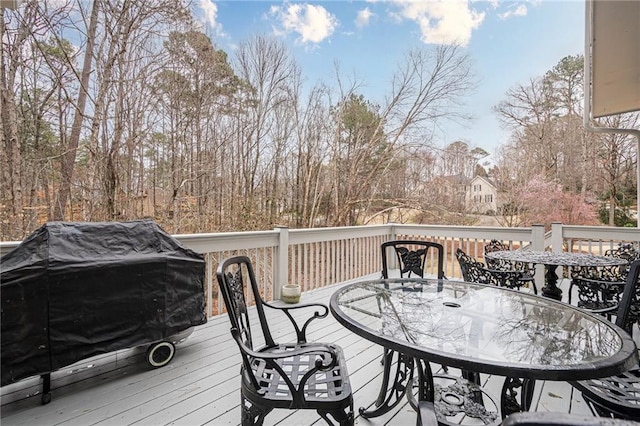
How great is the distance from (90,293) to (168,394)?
33.4 inches

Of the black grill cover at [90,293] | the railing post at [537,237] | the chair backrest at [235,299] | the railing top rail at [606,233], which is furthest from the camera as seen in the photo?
the railing post at [537,237]

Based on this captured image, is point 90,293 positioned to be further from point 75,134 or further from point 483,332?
point 75,134

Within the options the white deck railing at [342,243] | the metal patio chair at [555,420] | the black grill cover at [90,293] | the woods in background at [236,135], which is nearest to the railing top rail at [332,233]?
the white deck railing at [342,243]

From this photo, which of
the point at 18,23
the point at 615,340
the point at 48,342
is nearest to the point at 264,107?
the point at 18,23

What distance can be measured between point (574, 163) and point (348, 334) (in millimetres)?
8506

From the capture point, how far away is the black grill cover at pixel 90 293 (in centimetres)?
178

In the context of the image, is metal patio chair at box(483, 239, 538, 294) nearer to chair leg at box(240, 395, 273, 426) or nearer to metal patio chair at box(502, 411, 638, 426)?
chair leg at box(240, 395, 273, 426)

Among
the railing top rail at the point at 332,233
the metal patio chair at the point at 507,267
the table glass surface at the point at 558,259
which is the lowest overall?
the metal patio chair at the point at 507,267

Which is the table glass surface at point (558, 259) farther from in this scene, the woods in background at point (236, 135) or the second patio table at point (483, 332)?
the woods in background at point (236, 135)

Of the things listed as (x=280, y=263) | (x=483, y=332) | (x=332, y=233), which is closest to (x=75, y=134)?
(x=280, y=263)

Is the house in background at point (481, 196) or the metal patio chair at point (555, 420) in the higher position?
the house in background at point (481, 196)

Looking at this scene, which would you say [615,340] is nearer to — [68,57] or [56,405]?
[56,405]

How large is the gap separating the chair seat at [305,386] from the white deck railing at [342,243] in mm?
1885

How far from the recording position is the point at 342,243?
4.89m
